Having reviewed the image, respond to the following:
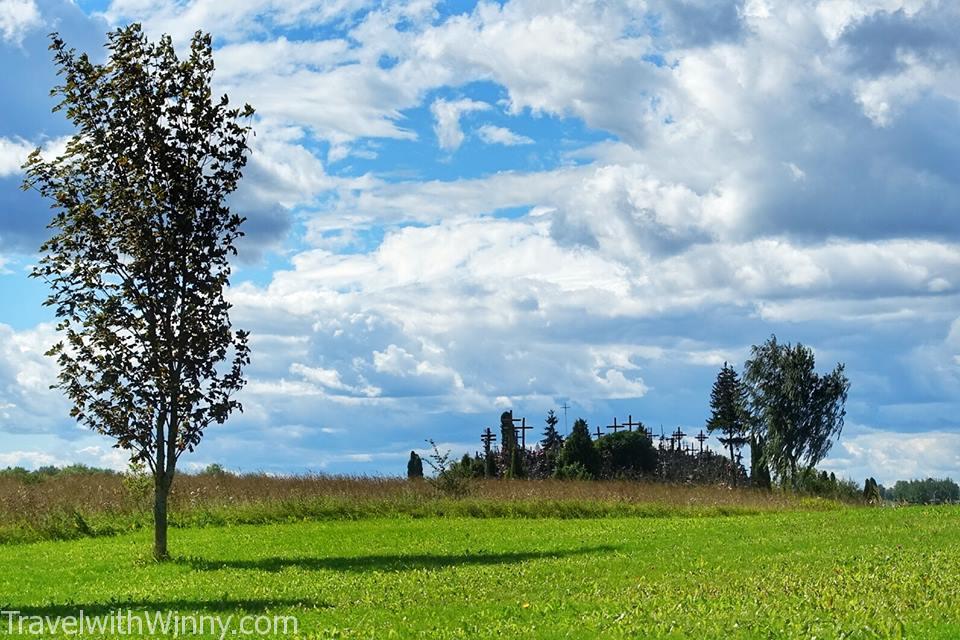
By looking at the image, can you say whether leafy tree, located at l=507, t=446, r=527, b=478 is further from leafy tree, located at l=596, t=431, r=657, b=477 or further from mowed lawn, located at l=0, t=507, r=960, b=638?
mowed lawn, located at l=0, t=507, r=960, b=638

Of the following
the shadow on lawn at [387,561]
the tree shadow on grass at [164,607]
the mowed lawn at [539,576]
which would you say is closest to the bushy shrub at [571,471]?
the mowed lawn at [539,576]

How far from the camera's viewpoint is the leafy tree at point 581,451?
2240 inches

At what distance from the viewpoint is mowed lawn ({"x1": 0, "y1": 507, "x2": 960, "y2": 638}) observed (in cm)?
1241

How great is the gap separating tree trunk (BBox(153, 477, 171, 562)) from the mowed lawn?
1.60 feet

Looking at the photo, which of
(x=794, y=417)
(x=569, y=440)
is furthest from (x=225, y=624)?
(x=794, y=417)

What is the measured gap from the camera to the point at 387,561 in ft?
72.6

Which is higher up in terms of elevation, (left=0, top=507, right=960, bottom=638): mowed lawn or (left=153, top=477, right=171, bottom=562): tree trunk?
(left=153, top=477, right=171, bottom=562): tree trunk

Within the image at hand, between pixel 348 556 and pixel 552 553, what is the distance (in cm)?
445

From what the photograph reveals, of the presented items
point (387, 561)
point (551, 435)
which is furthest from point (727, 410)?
point (387, 561)

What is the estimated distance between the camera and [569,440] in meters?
57.8

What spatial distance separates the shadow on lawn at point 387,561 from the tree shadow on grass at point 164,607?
4748 millimetres

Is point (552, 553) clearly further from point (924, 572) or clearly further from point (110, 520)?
point (110, 520)

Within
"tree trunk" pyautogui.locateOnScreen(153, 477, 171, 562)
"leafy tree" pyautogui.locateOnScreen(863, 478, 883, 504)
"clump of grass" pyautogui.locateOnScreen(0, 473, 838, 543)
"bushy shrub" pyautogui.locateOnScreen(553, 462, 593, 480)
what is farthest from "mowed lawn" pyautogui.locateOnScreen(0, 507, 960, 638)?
"bushy shrub" pyautogui.locateOnScreen(553, 462, 593, 480)

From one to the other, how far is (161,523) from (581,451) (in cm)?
3597
